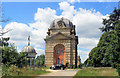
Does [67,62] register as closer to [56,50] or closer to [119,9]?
[56,50]

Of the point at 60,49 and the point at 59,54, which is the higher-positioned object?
the point at 60,49

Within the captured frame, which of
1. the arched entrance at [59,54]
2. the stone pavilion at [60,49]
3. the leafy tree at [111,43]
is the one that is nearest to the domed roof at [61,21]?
the stone pavilion at [60,49]

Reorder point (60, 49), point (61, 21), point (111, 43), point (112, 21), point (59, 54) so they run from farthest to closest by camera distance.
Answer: point (61, 21) < point (59, 54) < point (60, 49) < point (112, 21) < point (111, 43)

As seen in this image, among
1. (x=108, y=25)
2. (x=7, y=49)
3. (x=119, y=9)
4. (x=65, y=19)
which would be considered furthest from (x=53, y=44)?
(x=7, y=49)

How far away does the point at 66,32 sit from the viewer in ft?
169

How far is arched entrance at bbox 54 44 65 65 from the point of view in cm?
4831

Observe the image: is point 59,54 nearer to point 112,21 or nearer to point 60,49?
point 60,49

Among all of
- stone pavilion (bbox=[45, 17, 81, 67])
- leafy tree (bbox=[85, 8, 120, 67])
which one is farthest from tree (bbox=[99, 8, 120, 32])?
stone pavilion (bbox=[45, 17, 81, 67])

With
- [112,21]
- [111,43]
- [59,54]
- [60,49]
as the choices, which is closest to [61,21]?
[60,49]

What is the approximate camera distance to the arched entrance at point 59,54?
48312 mm

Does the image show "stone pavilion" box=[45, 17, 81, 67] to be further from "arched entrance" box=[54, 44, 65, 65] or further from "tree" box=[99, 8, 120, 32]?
"tree" box=[99, 8, 120, 32]

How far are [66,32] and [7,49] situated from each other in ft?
105

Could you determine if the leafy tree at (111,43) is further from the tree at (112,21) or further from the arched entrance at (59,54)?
the arched entrance at (59,54)

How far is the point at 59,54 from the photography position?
4866 cm
